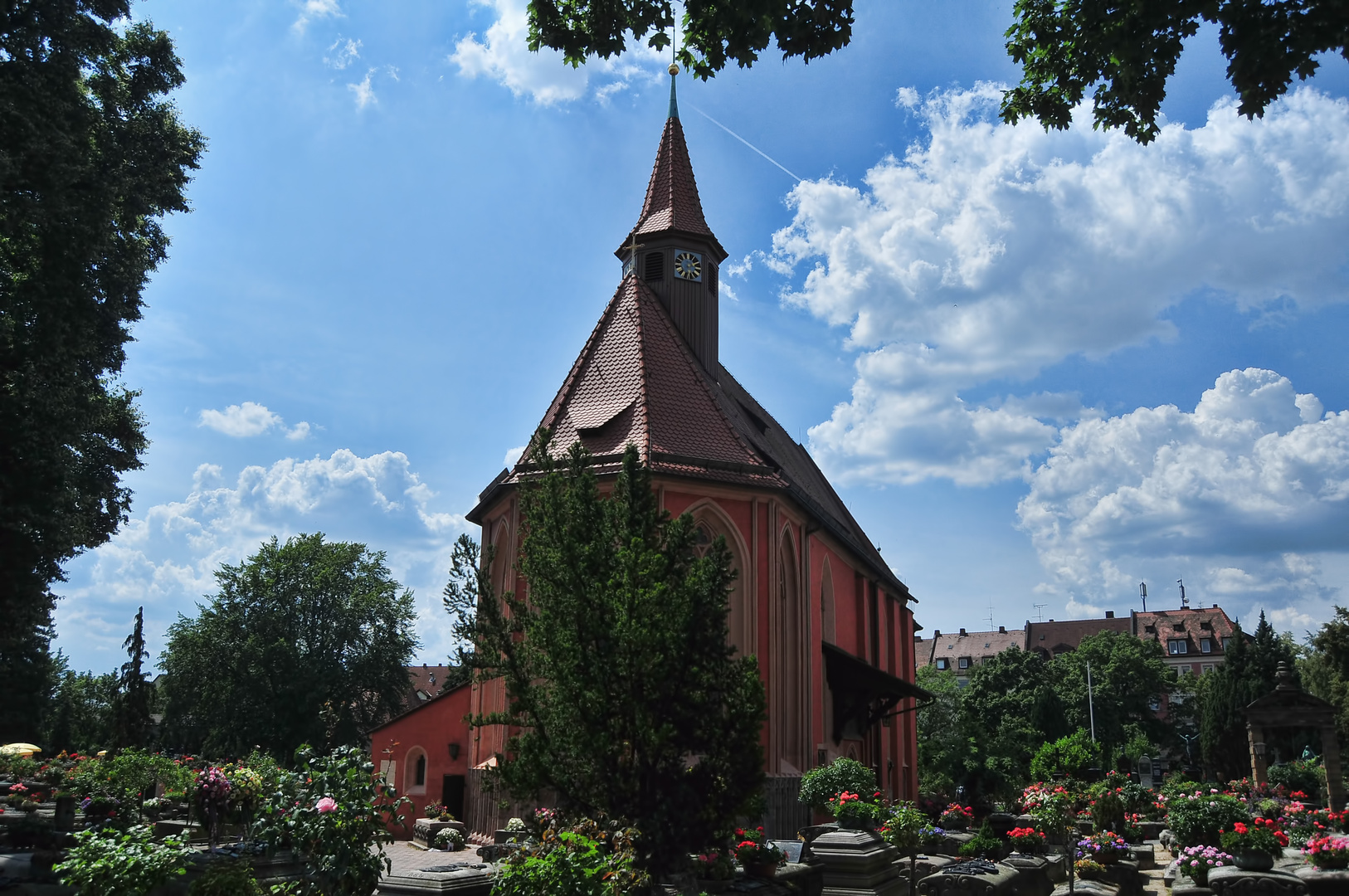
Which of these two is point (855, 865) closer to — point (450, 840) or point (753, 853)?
point (753, 853)

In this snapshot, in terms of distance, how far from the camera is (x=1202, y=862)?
12625 mm

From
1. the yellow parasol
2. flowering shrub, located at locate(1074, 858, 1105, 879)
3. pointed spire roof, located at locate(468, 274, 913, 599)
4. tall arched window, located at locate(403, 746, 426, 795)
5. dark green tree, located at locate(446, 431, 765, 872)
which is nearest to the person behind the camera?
dark green tree, located at locate(446, 431, 765, 872)

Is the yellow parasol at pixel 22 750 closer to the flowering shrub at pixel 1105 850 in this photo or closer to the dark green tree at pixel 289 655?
the dark green tree at pixel 289 655

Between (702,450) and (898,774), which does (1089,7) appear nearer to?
(702,450)

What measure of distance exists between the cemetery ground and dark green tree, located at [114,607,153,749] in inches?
727

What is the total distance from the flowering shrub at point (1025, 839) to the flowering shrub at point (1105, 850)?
0.77 metres

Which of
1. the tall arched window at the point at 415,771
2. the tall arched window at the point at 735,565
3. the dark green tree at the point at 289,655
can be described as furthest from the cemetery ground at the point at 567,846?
the dark green tree at the point at 289,655

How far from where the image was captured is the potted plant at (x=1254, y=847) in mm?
11969

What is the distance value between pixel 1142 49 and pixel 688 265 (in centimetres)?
1984

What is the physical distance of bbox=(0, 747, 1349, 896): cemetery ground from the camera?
7.65 metres

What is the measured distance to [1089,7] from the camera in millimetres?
6934

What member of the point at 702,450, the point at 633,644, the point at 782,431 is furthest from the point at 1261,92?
the point at 782,431

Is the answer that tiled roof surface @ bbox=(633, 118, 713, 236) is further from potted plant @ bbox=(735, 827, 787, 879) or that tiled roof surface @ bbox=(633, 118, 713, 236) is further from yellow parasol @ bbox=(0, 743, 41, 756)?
yellow parasol @ bbox=(0, 743, 41, 756)

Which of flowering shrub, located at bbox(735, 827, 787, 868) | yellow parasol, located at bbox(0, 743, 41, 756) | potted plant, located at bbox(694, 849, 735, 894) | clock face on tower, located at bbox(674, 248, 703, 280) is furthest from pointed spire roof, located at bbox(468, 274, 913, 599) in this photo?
yellow parasol, located at bbox(0, 743, 41, 756)
